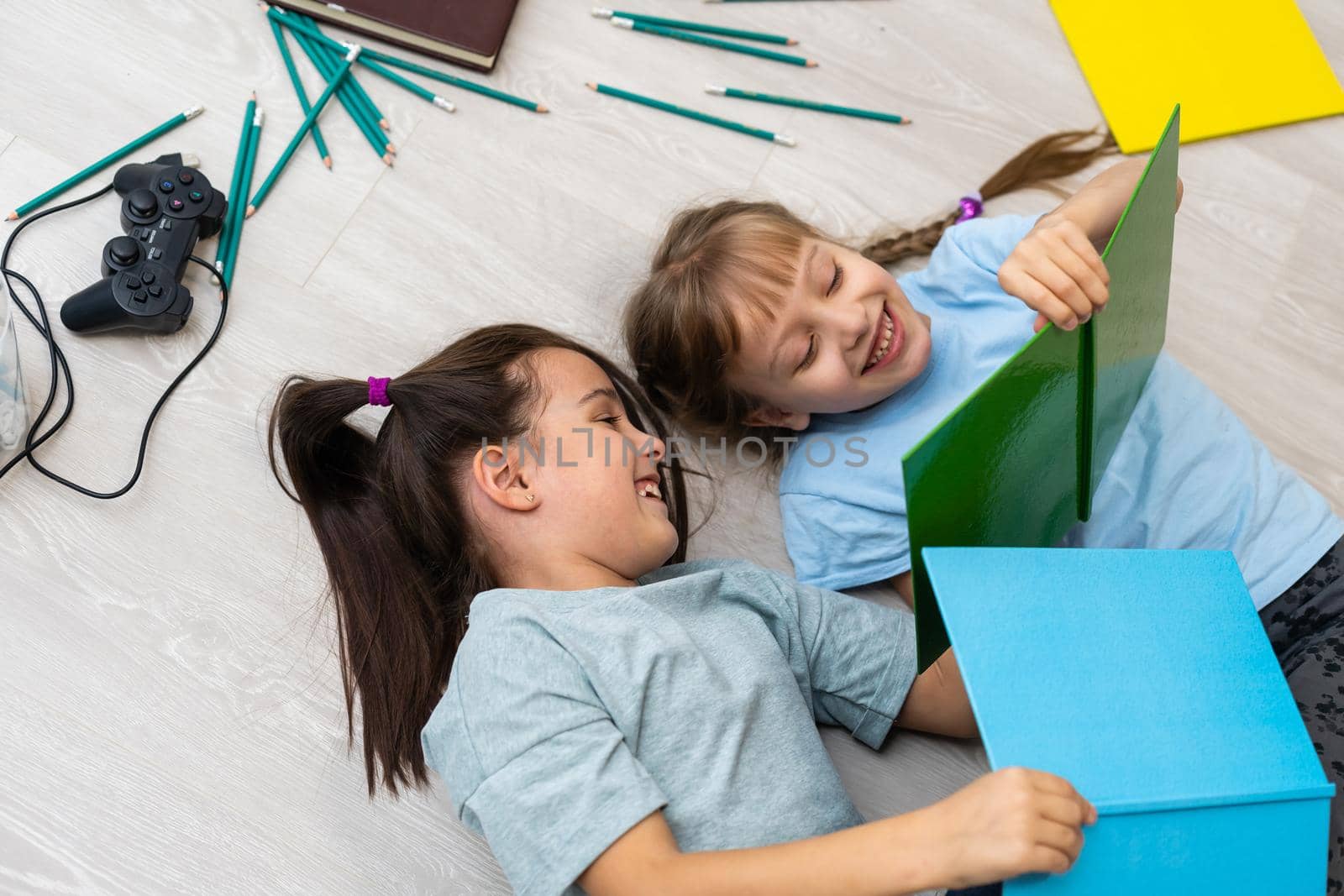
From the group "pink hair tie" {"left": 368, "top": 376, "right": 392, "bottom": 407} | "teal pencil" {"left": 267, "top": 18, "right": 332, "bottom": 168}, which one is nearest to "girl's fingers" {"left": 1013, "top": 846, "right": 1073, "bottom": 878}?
"pink hair tie" {"left": 368, "top": 376, "right": 392, "bottom": 407}

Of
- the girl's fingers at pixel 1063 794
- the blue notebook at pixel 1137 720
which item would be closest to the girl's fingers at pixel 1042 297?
the blue notebook at pixel 1137 720

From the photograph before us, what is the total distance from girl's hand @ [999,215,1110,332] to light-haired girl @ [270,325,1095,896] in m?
0.32

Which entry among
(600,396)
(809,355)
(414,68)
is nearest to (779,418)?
(809,355)

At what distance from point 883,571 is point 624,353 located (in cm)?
34

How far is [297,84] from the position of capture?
1.12 metres

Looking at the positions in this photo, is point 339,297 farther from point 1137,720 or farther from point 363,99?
point 1137,720

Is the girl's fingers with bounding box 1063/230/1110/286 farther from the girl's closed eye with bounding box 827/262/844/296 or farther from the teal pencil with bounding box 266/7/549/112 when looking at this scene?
the teal pencil with bounding box 266/7/549/112

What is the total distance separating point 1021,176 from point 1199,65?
26 centimetres

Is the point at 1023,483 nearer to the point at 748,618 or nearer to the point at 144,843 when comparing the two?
the point at 748,618

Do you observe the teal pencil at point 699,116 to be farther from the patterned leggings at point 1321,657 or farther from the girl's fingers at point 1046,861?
the girl's fingers at point 1046,861

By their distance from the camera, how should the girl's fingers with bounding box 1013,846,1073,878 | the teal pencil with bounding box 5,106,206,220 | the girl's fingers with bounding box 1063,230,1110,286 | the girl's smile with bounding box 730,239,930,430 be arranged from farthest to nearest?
the teal pencil with bounding box 5,106,206,220 < the girl's smile with bounding box 730,239,930,430 < the girl's fingers with bounding box 1063,230,1110,286 < the girl's fingers with bounding box 1013,846,1073,878

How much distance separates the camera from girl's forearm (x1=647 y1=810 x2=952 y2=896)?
62cm

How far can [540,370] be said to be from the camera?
3.01 feet

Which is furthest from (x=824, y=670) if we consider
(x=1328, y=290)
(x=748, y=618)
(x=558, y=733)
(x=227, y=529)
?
(x=1328, y=290)
